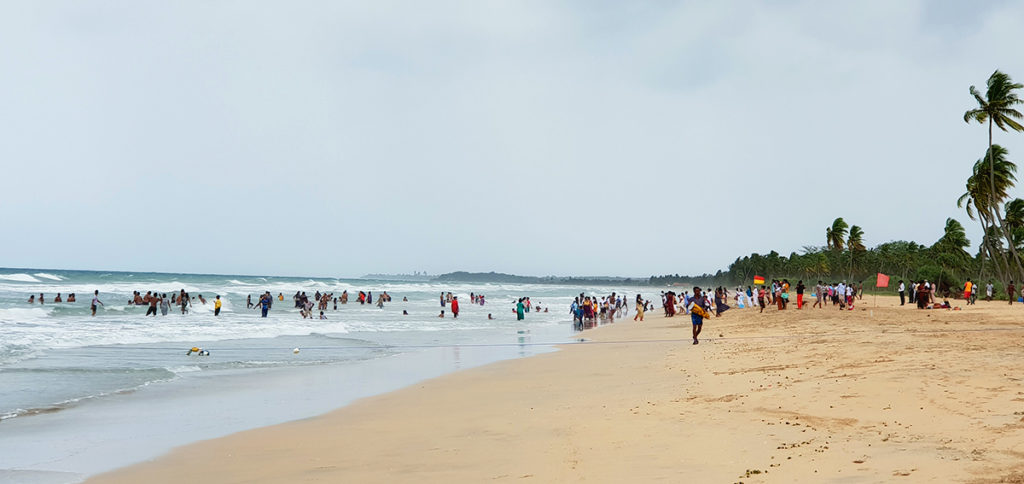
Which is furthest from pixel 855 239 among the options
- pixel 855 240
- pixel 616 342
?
pixel 616 342

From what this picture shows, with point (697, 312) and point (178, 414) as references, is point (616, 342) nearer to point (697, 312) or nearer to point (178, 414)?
point (697, 312)

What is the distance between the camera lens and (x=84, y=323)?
1232 inches

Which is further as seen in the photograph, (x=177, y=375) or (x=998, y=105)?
(x=998, y=105)

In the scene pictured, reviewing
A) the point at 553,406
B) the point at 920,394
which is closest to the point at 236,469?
the point at 553,406

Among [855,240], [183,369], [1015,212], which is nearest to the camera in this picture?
[183,369]

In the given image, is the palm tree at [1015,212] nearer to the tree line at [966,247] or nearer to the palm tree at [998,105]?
the tree line at [966,247]

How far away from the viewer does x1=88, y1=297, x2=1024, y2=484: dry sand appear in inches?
234

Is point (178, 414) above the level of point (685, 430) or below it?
below

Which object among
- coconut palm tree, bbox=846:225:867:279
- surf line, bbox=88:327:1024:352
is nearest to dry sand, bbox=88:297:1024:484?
surf line, bbox=88:327:1024:352

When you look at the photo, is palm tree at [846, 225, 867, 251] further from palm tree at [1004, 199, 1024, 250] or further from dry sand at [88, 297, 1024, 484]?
dry sand at [88, 297, 1024, 484]

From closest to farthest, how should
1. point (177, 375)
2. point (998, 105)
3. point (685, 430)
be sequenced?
point (685, 430) < point (177, 375) < point (998, 105)

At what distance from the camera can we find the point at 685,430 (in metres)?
7.71

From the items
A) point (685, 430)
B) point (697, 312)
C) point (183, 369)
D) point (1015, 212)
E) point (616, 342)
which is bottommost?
point (183, 369)

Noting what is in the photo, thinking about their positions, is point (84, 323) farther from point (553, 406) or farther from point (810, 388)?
point (810, 388)
